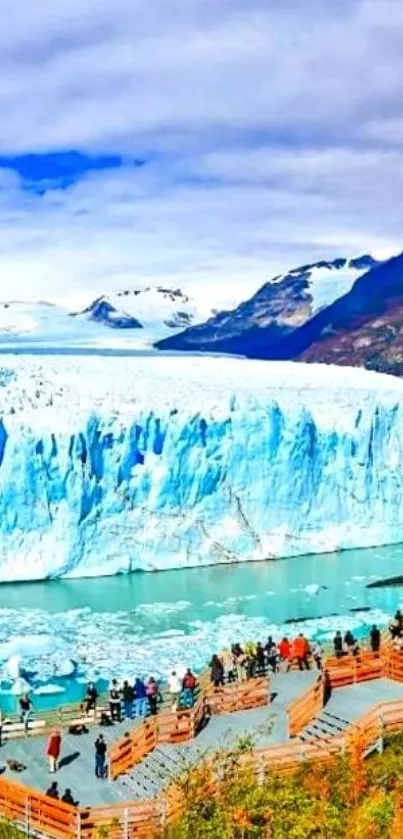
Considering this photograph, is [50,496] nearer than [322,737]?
No

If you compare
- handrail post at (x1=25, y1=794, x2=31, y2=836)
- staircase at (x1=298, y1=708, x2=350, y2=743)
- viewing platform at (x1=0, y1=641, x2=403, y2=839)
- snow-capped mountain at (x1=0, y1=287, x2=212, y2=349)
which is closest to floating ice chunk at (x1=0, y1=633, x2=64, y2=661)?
viewing platform at (x1=0, y1=641, x2=403, y2=839)

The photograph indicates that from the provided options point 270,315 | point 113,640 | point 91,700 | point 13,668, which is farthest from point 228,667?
point 270,315

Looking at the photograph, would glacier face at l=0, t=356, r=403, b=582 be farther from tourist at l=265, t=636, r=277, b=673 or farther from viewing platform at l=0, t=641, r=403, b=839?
viewing platform at l=0, t=641, r=403, b=839

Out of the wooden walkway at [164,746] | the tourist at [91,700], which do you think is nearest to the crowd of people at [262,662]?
the wooden walkway at [164,746]

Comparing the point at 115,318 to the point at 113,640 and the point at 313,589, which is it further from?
the point at 113,640

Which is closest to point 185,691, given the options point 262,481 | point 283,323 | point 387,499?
point 262,481

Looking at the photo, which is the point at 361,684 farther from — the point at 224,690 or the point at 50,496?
the point at 50,496

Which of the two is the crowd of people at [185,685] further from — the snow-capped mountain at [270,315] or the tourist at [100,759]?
the snow-capped mountain at [270,315]
